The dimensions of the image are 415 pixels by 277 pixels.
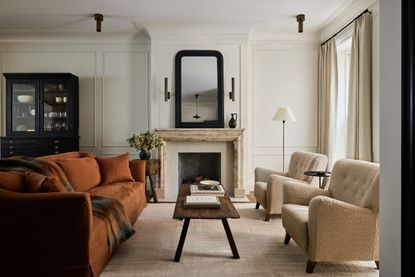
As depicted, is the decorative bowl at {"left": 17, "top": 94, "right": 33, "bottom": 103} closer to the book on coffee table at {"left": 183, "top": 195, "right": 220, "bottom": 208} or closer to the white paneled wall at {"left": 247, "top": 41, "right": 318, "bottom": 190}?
the white paneled wall at {"left": 247, "top": 41, "right": 318, "bottom": 190}

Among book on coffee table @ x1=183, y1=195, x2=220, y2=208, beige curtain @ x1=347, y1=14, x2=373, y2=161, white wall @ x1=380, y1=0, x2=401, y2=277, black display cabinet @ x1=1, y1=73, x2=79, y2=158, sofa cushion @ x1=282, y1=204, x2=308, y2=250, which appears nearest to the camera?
white wall @ x1=380, y1=0, x2=401, y2=277

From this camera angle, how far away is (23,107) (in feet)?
18.7

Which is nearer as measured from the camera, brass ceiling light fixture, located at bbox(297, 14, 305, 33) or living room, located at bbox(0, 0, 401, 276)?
living room, located at bbox(0, 0, 401, 276)

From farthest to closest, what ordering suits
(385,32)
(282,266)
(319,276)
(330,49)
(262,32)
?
(262,32)
(330,49)
(282,266)
(319,276)
(385,32)

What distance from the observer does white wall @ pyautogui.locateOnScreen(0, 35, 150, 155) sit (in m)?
6.05

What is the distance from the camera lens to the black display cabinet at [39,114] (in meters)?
5.60

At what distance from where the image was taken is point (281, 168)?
6062 mm

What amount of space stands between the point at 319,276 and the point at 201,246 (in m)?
1.06

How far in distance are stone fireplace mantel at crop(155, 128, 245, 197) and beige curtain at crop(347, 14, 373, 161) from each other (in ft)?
5.64

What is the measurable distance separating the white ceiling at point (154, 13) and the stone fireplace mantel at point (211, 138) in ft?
5.74

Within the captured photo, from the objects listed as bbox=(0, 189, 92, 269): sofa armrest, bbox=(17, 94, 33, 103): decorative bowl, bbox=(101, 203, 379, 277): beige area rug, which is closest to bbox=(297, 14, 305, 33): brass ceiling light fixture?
bbox=(101, 203, 379, 277): beige area rug

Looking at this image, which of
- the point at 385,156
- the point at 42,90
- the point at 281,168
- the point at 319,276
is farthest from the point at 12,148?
the point at 385,156

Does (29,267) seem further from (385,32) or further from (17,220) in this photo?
(385,32)

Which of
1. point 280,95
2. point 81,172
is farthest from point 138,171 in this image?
point 280,95
